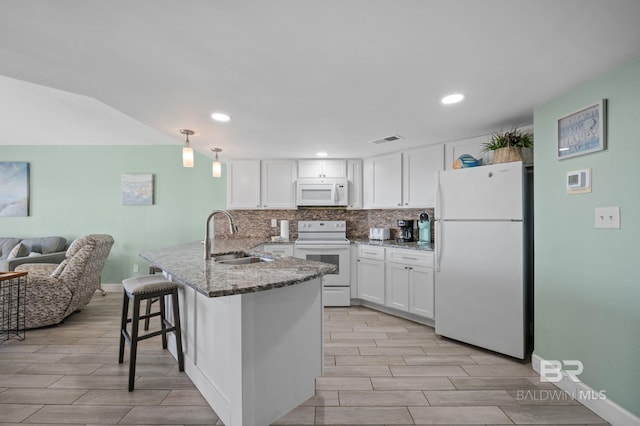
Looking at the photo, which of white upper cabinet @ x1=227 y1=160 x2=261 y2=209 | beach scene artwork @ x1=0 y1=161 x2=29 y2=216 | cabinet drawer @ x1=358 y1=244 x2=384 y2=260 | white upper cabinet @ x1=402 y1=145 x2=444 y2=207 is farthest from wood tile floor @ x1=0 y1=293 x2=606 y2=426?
beach scene artwork @ x1=0 y1=161 x2=29 y2=216

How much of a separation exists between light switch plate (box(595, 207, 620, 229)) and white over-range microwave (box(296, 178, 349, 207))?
2.72 m

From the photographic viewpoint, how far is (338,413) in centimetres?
172

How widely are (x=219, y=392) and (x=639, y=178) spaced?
2.74 meters

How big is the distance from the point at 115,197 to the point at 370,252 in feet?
13.7

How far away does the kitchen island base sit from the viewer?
1441 mm

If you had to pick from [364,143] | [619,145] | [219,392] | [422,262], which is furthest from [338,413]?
[364,143]

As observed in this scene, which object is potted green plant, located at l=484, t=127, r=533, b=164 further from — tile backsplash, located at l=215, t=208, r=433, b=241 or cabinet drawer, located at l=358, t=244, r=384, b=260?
tile backsplash, located at l=215, t=208, r=433, b=241

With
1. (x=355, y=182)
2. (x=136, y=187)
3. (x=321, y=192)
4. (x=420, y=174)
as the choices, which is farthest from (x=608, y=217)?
(x=136, y=187)

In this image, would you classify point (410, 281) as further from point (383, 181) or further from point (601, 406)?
Result: point (601, 406)

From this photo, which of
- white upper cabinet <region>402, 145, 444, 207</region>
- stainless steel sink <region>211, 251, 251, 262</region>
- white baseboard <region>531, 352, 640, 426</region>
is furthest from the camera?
white upper cabinet <region>402, 145, 444, 207</region>

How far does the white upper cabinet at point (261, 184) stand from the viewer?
4.21 metres

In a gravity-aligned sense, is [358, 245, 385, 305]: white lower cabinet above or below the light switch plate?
below

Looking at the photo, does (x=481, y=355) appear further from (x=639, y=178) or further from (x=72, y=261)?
(x=72, y=261)

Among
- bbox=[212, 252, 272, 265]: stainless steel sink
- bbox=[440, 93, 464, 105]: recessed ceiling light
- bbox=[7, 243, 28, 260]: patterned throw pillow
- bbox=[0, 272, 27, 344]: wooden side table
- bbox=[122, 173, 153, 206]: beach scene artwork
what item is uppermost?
bbox=[440, 93, 464, 105]: recessed ceiling light
